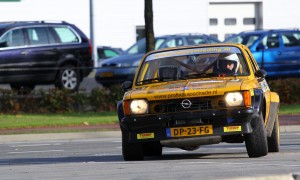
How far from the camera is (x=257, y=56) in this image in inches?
1184

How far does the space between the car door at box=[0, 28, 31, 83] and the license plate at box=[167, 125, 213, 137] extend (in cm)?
1506

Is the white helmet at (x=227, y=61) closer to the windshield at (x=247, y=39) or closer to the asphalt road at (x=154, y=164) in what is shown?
the asphalt road at (x=154, y=164)

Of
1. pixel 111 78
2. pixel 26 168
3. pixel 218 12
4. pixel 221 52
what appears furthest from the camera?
pixel 218 12

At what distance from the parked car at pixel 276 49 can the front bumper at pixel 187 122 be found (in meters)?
→ 16.3

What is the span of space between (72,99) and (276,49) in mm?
7230

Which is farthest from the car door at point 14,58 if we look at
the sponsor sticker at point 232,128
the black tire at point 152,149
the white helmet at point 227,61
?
the sponsor sticker at point 232,128

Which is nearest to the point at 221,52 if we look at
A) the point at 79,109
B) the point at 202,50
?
the point at 202,50

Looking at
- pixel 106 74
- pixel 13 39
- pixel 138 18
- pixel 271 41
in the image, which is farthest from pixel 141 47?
pixel 138 18

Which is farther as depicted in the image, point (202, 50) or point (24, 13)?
point (24, 13)

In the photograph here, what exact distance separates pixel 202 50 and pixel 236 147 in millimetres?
2727

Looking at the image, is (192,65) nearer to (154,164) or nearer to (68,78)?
(154,164)

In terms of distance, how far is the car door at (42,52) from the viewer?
2778 cm

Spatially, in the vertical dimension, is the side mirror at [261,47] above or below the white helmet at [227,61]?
below

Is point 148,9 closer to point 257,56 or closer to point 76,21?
point 257,56
